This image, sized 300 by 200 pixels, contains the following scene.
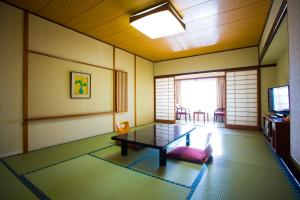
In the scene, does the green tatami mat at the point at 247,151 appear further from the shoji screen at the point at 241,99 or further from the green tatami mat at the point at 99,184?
the green tatami mat at the point at 99,184

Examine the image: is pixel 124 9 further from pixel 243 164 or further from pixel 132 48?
pixel 243 164

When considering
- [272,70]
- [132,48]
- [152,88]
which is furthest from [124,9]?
[272,70]

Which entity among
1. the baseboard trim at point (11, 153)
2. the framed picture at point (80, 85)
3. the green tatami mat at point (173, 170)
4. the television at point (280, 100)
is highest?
the framed picture at point (80, 85)

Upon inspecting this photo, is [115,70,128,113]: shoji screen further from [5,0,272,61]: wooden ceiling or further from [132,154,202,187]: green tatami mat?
[132,154,202,187]: green tatami mat

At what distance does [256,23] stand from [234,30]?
1.44 ft

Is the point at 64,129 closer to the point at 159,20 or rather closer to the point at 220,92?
the point at 159,20

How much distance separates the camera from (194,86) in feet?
27.1

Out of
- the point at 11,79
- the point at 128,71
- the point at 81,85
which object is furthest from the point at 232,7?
the point at 11,79

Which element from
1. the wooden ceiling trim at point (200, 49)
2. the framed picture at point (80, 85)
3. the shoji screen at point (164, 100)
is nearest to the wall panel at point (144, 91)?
the shoji screen at point (164, 100)

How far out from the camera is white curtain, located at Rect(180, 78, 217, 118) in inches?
305

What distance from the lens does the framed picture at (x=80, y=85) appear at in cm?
344

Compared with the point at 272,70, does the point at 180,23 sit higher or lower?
higher

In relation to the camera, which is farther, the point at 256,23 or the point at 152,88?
the point at 152,88

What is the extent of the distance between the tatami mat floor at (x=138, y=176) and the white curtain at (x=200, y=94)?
16.8 ft
